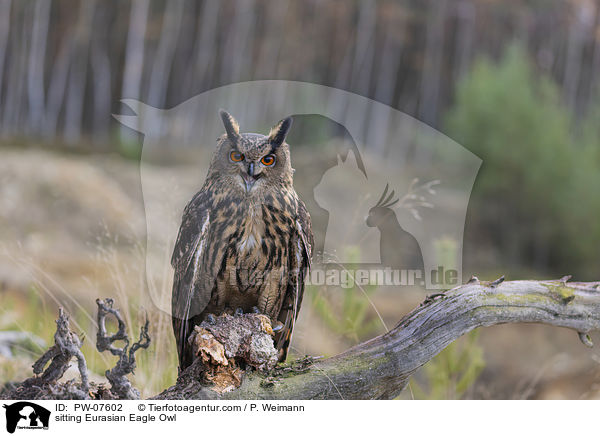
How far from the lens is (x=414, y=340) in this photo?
116 centimetres

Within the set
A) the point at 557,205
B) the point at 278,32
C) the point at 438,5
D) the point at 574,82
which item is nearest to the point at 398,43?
the point at 438,5

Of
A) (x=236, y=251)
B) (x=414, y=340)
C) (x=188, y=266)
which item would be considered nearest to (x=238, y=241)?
(x=236, y=251)

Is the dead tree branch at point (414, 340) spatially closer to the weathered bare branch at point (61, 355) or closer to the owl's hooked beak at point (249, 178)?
the weathered bare branch at point (61, 355)

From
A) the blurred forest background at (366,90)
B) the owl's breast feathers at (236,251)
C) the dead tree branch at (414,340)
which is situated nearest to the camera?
the dead tree branch at (414,340)

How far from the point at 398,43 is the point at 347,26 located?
530mm

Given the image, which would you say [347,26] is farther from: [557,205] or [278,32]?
[557,205]

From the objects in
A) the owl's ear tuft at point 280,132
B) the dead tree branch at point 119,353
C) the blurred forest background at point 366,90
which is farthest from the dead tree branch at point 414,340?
the blurred forest background at point 366,90

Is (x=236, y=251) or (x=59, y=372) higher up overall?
(x=236, y=251)

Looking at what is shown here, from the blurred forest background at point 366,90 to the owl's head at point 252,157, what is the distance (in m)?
1.61

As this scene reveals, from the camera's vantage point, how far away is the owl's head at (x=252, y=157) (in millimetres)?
1114

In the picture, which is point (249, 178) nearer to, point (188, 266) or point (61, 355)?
point (188, 266)

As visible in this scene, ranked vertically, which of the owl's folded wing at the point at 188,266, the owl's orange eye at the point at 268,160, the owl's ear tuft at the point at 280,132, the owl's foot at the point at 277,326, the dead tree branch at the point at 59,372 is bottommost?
the dead tree branch at the point at 59,372

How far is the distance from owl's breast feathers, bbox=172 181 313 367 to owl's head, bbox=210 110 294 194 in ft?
0.14

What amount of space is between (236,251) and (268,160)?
0.77ft
